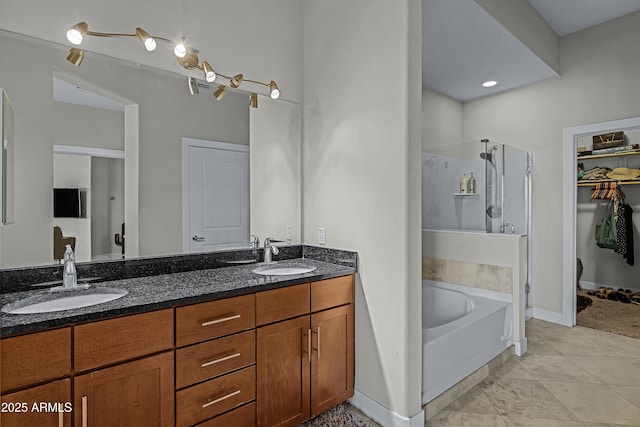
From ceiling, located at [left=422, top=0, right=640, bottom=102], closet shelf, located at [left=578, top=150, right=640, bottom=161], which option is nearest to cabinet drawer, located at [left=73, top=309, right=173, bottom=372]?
ceiling, located at [left=422, top=0, right=640, bottom=102]

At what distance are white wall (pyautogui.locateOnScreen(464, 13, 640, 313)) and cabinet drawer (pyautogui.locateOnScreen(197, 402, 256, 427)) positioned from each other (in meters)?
3.49

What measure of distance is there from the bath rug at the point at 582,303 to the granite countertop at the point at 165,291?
144 inches

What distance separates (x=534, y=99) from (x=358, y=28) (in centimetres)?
277

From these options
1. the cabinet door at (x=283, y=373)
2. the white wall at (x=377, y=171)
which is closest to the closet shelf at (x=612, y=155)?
the white wall at (x=377, y=171)

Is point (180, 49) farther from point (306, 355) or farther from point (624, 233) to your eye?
point (624, 233)

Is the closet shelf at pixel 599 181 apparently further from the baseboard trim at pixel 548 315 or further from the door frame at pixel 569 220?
the baseboard trim at pixel 548 315

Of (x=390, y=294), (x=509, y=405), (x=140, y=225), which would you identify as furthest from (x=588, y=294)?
(x=140, y=225)

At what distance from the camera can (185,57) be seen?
1874 millimetres

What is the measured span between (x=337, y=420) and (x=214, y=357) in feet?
3.00

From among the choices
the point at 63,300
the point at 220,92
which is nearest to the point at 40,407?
the point at 63,300

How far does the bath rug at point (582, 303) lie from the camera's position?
13.7 feet

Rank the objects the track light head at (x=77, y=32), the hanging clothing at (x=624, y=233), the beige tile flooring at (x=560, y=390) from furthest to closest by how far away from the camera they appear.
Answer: the hanging clothing at (x=624, y=233) → the beige tile flooring at (x=560, y=390) → the track light head at (x=77, y=32)

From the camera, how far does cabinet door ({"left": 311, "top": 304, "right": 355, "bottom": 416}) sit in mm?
1925

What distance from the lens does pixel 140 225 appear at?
1891 mm
